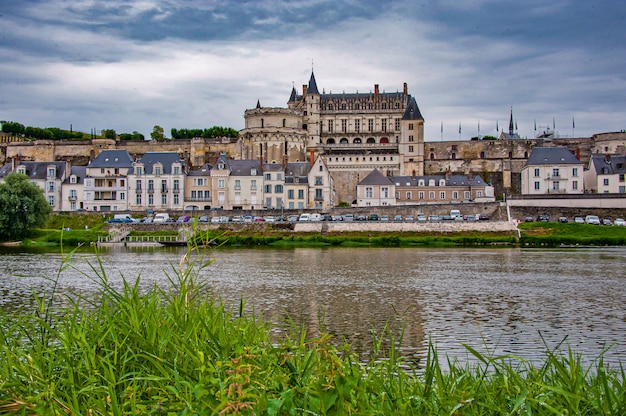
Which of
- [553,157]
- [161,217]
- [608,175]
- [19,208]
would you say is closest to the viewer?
[19,208]

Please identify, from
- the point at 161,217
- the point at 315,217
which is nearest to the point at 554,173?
the point at 315,217

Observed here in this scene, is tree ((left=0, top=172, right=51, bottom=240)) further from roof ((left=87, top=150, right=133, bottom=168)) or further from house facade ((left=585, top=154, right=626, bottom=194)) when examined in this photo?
house facade ((left=585, top=154, right=626, bottom=194))

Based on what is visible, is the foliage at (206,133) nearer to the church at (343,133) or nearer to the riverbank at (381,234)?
the church at (343,133)

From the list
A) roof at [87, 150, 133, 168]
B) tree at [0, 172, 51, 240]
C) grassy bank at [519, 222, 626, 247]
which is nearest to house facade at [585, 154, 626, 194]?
grassy bank at [519, 222, 626, 247]

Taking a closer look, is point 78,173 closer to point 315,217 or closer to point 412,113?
point 315,217

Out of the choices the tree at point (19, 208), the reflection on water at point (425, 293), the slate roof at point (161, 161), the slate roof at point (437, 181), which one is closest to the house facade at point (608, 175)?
the slate roof at point (437, 181)

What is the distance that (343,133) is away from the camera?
80.9 m

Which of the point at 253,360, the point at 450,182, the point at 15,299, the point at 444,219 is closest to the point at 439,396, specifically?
the point at 253,360

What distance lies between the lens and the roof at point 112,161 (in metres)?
58.1

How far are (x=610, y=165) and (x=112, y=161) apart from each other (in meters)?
41.5

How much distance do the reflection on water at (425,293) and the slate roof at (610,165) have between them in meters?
26.1

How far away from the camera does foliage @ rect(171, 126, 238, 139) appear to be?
289ft

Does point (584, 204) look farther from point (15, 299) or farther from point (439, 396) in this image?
point (439, 396)

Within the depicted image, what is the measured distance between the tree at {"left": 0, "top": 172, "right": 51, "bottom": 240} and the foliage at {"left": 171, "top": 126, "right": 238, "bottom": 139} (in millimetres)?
45400
